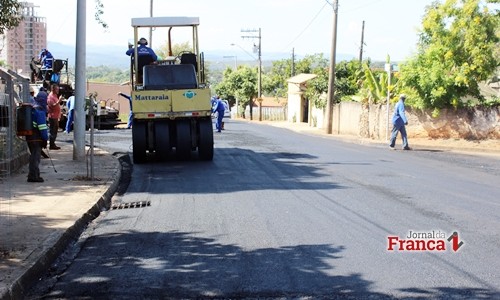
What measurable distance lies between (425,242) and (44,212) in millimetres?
5391

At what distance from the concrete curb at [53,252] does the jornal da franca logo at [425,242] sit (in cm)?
379

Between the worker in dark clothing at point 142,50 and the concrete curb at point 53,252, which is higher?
the worker in dark clothing at point 142,50

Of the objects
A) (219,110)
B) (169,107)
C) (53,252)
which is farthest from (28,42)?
(53,252)

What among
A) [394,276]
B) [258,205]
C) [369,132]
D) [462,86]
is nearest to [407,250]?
[394,276]

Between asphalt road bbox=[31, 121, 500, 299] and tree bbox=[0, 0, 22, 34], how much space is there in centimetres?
435

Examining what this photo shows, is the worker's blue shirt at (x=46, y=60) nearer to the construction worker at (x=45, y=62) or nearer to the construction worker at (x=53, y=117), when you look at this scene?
Result: the construction worker at (x=45, y=62)

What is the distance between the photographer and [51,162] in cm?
1591

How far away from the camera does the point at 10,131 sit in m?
14.0

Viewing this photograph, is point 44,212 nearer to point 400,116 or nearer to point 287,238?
point 287,238

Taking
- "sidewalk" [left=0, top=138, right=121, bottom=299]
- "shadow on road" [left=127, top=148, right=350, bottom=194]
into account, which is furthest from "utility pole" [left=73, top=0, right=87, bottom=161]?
"shadow on road" [left=127, top=148, right=350, bottom=194]

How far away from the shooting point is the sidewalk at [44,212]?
268 inches

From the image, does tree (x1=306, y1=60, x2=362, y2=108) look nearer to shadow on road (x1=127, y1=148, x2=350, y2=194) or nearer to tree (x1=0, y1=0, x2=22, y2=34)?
shadow on road (x1=127, y1=148, x2=350, y2=194)

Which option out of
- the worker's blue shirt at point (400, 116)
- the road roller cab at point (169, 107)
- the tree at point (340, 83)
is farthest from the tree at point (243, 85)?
the road roller cab at point (169, 107)

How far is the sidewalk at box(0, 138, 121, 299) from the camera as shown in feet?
22.3
